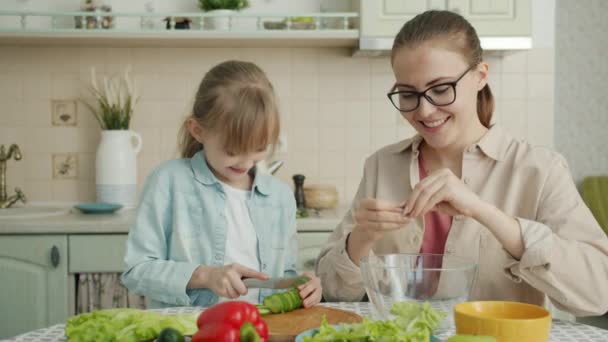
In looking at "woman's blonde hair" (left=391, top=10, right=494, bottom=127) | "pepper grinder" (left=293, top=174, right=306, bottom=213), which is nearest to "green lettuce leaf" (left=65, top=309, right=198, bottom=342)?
"woman's blonde hair" (left=391, top=10, right=494, bottom=127)

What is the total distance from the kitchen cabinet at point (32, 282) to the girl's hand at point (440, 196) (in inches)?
65.0

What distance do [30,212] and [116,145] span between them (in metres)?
0.43

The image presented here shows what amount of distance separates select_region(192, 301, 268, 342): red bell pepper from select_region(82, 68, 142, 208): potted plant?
202 cm

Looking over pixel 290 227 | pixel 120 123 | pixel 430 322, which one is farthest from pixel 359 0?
pixel 430 322

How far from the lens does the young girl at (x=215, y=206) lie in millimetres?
1599

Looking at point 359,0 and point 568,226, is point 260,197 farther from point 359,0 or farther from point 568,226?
point 359,0

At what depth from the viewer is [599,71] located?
367cm

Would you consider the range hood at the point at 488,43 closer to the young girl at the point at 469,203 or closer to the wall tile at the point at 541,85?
the wall tile at the point at 541,85

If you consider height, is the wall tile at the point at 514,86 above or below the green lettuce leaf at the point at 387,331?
above

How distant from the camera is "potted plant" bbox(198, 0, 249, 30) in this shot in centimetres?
294

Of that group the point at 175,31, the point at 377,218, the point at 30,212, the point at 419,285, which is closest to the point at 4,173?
the point at 30,212

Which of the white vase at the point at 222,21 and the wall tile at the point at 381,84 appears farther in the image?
the wall tile at the point at 381,84

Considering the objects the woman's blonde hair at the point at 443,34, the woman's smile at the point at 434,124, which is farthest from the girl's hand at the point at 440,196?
the woman's blonde hair at the point at 443,34

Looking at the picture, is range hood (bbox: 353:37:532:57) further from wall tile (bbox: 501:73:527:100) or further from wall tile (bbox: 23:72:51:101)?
wall tile (bbox: 23:72:51:101)
